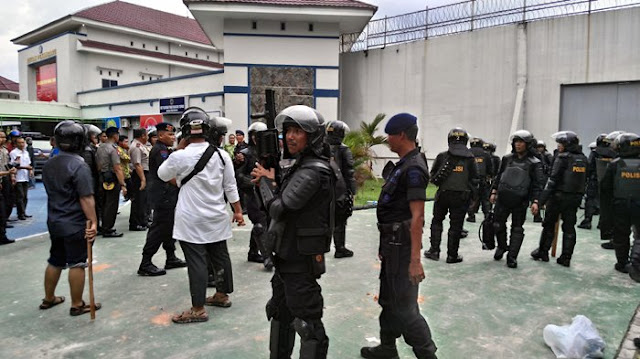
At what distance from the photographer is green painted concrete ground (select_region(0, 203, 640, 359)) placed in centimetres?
361

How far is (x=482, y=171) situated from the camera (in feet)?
29.6

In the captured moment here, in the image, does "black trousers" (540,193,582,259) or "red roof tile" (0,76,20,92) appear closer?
"black trousers" (540,193,582,259)

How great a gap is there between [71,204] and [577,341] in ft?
14.6

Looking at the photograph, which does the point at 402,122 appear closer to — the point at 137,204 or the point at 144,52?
the point at 137,204

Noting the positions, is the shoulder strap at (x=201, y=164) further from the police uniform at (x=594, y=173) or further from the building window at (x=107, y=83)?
the building window at (x=107, y=83)

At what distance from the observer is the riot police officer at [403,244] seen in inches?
120

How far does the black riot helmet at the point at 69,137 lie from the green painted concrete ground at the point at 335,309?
5.31 ft

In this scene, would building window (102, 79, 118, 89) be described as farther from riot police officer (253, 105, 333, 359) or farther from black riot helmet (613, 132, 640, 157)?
riot police officer (253, 105, 333, 359)

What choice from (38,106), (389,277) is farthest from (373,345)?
(38,106)

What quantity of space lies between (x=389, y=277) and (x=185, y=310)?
7.45ft

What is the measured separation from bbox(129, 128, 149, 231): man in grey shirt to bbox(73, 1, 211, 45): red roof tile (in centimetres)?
2214

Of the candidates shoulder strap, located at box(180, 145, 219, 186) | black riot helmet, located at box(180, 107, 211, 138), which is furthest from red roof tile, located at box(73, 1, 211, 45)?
shoulder strap, located at box(180, 145, 219, 186)

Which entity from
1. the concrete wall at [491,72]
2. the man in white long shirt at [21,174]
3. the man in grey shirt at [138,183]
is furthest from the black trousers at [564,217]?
the man in white long shirt at [21,174]

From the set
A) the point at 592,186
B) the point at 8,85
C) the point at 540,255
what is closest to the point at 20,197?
the point at 540,255
